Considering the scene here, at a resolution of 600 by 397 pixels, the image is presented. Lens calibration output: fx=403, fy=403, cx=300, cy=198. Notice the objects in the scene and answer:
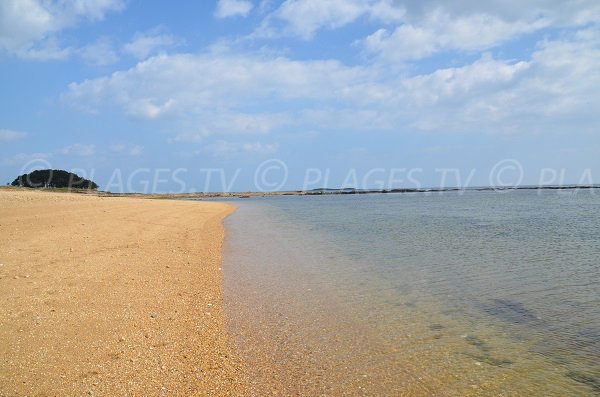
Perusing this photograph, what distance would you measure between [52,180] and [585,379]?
369 feet

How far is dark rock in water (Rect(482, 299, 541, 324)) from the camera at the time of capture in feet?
24.5

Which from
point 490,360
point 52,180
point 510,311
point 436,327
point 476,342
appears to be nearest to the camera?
point 490,360

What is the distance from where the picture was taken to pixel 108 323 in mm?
6492

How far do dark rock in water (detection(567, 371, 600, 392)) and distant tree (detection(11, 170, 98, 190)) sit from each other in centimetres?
10245

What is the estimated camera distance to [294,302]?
8703mm

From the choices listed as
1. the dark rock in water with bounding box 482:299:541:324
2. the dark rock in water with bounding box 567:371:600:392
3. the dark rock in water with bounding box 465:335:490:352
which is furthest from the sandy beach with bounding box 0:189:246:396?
the dark rock in water with bounding box 482:299:541:324

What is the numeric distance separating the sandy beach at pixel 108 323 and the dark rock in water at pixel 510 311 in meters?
5.13

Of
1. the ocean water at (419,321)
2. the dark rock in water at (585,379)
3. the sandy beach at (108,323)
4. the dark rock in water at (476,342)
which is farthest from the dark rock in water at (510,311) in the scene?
the sandy beach at (108,323)

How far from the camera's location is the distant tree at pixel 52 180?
295 feet

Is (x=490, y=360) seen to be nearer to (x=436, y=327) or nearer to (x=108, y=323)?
(x=436, y=327)

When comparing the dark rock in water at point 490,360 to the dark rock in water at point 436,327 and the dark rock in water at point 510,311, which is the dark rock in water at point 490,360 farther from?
the dark rock in water at point 510,311

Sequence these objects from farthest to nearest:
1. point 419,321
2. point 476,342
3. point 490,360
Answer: point 419,321, point 476,342, point 490,360

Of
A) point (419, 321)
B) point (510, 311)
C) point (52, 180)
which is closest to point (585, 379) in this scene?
point (419, 321)

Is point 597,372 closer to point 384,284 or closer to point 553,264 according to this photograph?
point 384,284
